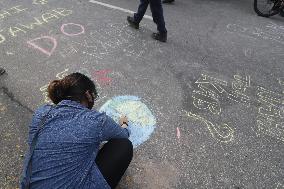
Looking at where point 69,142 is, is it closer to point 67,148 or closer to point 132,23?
point 67,148

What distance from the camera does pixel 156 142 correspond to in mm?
3246

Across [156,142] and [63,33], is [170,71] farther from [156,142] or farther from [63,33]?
[63,33]

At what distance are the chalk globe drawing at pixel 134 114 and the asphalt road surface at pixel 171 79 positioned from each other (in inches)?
0.9

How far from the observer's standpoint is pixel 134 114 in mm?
3537

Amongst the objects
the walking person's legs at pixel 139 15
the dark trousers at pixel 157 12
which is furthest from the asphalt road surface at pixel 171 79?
the dark trousers at pixel 157 12

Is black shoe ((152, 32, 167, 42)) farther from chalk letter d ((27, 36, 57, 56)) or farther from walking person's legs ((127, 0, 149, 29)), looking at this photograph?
chalk letter d ((27, 36, 57, 56))

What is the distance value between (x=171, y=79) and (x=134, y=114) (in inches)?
35.6

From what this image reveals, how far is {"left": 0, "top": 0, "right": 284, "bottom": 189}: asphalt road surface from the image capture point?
3051 mm

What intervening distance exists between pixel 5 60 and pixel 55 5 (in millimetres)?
1945

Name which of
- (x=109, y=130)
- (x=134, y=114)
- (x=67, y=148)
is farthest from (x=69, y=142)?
(x=134, y=114)

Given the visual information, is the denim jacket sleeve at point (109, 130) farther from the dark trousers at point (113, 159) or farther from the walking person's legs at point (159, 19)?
Answer: the walking person's legs at point (159, 19)

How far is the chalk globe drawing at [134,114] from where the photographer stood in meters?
3.30

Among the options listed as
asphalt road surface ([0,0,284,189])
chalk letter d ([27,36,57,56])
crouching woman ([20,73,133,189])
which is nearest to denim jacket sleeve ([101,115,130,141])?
crouching woman ([20,73,133,189])

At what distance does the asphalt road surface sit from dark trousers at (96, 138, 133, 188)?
400mm
